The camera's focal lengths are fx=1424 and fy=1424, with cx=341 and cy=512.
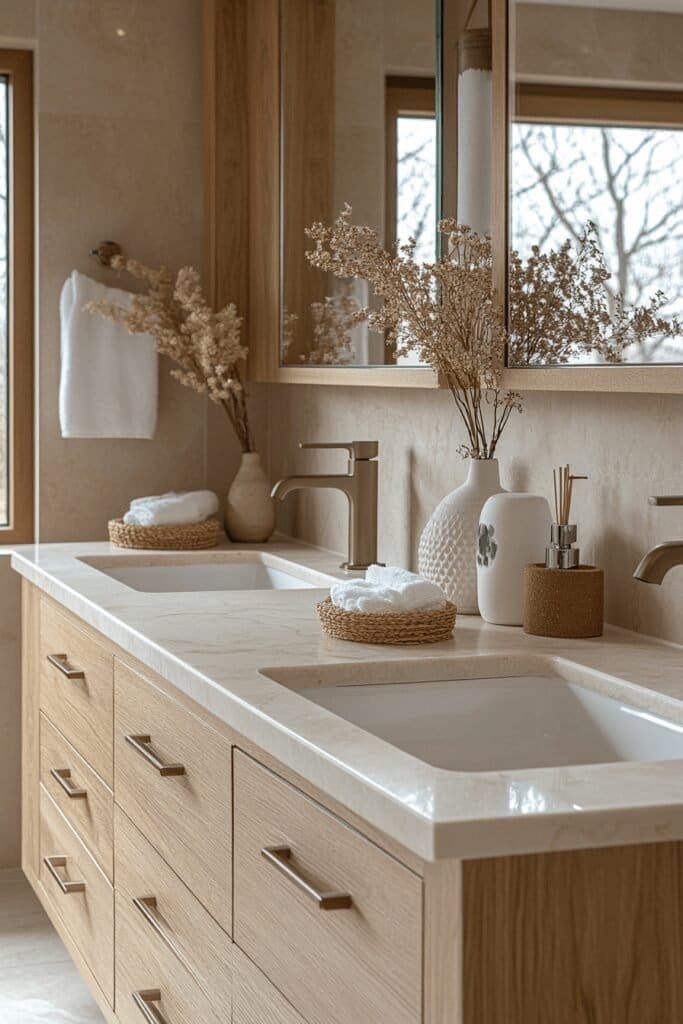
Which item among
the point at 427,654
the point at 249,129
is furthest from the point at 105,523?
the point at 427,654

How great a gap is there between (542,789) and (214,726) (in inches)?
24.2

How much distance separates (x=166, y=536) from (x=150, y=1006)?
114cm

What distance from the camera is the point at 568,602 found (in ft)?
6.24

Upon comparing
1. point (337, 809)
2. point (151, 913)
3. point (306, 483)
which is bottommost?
point (151, 913)

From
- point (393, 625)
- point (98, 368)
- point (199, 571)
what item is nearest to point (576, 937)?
point (393, 625)

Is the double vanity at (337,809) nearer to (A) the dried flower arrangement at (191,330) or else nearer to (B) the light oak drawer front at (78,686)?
(B) the light oak drawer front at (78,686)

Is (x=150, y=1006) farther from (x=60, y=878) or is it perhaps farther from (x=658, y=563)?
(x=658, y=563)

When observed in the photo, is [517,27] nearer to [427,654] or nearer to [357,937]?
[427,654]

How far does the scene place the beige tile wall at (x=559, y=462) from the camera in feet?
6.31

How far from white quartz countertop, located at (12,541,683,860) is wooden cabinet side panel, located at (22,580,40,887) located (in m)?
0.23

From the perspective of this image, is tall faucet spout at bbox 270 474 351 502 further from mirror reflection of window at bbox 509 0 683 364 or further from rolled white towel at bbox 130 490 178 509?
mirror reflection of window at bbox 509 0 683 364

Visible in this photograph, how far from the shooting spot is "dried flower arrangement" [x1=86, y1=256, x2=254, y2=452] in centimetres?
306

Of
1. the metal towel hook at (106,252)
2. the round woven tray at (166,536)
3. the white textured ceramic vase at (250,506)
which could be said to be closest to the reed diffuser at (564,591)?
the round woven tray at (166,536)

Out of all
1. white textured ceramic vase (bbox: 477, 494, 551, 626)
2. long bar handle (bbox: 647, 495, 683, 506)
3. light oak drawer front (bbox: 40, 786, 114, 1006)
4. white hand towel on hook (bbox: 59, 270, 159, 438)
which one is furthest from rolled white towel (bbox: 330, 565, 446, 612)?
white hand towel on hook (bbox: 59, 270, 159, 438)
